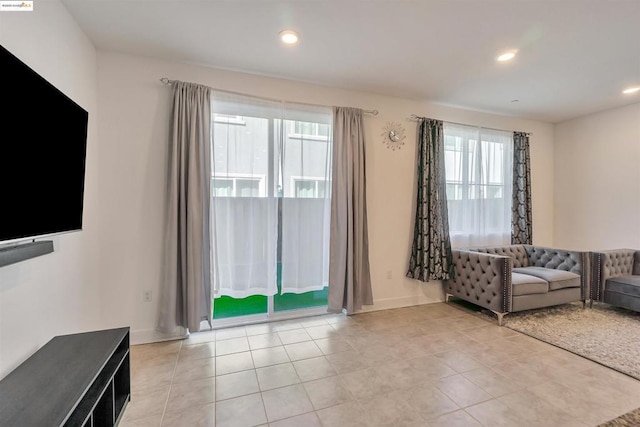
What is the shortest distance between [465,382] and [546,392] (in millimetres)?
525

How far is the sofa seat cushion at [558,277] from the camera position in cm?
341

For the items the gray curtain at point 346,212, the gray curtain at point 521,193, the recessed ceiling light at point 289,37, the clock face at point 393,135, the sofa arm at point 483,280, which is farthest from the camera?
the gray curtain at point 521,193

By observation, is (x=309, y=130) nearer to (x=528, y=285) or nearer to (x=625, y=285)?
(x=528, y=285)

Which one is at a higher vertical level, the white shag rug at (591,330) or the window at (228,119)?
the window at (228,119)

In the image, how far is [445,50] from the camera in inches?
101

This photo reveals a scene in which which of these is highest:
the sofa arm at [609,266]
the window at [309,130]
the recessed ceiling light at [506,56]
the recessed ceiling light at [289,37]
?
the recessed ceiling light at [506,56]

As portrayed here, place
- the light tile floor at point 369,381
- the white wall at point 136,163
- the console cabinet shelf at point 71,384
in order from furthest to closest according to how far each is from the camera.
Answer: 1. the white wall at point 136,163
2. the light tile floor at point 369,381
3. the console cabinet shelf at point 71,384

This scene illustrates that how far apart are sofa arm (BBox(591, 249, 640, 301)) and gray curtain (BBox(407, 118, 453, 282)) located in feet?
5.84

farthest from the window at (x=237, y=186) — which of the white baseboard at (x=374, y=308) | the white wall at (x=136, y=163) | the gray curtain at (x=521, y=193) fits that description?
the gray curtain at (x=521, y=193)

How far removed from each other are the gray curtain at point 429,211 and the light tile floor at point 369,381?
86 cm

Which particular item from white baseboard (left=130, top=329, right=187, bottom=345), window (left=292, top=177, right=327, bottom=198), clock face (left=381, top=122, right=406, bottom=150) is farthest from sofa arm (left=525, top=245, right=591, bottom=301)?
white baseboard (left=130, top=329, right=187, bottom=345)

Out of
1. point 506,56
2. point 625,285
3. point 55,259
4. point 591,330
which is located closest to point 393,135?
point 506,56

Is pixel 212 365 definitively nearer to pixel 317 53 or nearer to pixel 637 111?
pixel 317 53

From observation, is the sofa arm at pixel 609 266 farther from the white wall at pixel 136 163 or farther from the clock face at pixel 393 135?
the white wall at pixel 136 163
